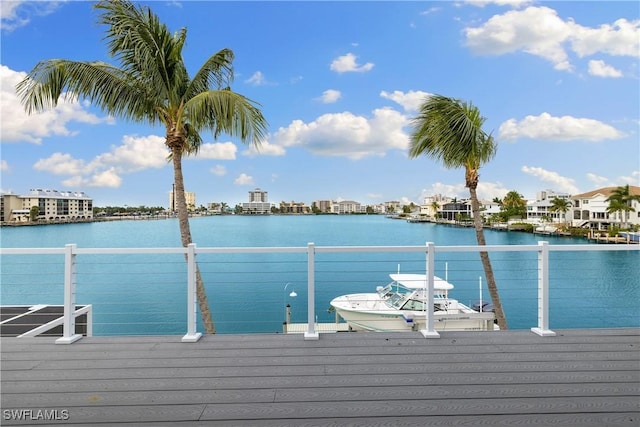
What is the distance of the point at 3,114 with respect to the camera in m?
9.00

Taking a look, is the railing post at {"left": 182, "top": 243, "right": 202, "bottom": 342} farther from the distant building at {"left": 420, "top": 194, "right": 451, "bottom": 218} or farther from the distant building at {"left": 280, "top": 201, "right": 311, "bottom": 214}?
the distant building at {"left": 280, "top": 201, "right": 311, "bottom": 214}

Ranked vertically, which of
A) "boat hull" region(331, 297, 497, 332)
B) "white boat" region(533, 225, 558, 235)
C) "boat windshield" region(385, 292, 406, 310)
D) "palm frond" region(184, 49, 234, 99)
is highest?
"palm frond" region(184, 49, 234, 99)

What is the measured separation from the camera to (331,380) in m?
2.60


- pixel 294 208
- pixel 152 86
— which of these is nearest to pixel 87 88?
pixel 152 86

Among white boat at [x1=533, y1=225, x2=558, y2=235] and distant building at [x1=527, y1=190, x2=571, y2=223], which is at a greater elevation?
distant building at [x1=527, y1=190, x2=571, y2=223]

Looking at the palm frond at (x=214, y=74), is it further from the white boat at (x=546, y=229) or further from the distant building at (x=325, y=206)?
the distant building at (x=325, y=206)

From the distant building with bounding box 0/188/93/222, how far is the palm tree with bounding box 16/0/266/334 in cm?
8989

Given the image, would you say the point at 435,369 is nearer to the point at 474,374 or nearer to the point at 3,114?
the point at 474,374

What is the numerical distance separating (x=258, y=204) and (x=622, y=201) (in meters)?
88.2

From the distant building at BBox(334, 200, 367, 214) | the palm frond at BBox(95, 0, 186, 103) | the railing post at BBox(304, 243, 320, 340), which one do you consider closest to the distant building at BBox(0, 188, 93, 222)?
the distant building at BBox(334, 200, 367, 214)

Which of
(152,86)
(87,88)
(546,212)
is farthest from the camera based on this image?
(546,212)

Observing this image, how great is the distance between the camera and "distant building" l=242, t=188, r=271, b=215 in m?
112

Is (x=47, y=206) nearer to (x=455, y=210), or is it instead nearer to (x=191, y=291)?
(x=191, y=291)

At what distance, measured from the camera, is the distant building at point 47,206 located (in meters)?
78.7
